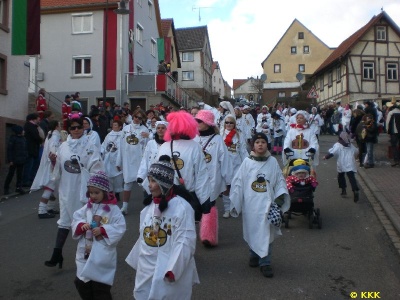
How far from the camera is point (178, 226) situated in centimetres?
411

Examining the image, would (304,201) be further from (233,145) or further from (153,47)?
(153,47)

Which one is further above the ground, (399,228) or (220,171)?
(220,171)

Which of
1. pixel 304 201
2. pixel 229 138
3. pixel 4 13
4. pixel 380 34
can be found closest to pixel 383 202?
pixel 304 201

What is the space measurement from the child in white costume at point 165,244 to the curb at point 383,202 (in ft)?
17.0

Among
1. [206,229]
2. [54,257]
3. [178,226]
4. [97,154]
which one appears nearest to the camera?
[178,226]

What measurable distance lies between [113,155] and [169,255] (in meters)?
6.94

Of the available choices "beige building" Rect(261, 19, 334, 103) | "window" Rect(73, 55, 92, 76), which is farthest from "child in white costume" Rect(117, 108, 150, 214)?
"beige building" Rect(261, 19, 334, 103)

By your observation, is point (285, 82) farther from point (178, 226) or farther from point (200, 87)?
point (178, 226)

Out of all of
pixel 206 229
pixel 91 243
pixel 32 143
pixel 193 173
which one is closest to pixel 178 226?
pixel 91 243

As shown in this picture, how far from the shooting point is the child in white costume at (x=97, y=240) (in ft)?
15.3

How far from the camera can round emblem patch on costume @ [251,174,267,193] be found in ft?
21.1

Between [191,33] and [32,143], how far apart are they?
2347 inches

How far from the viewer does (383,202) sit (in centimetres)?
1025

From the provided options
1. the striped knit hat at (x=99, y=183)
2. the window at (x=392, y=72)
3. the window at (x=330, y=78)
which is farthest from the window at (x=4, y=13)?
the window at (x=330, y=78)
